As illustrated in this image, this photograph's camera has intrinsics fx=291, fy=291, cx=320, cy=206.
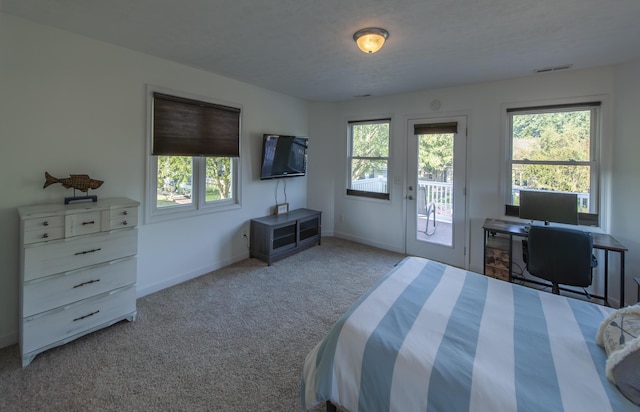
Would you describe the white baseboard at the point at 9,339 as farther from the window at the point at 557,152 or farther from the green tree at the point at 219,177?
the window at the point at 557,152

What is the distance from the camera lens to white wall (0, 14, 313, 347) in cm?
227

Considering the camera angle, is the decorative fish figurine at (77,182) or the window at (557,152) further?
the window at (557,152)

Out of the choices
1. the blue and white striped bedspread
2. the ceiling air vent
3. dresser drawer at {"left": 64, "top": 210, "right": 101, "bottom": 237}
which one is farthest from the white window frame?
dresser drawer at {"left": 64, "top": 210, "right": 101, "bottom": 237}

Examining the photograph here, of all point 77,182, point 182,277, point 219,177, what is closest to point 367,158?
point 219,177

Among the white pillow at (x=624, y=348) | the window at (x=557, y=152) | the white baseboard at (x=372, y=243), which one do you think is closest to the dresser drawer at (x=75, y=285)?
the white pillow at (x=624, y=348)

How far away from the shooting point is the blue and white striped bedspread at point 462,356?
43.8 inches

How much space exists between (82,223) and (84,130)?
939 mm

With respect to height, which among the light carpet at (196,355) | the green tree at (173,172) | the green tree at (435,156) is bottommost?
the light carpet at (196,355)

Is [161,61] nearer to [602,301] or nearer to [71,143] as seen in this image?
[71,143]

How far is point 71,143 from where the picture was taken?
8.41 ft

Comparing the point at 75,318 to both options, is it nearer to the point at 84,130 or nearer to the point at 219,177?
the point at 84,130

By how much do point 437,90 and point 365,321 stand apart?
3731mm

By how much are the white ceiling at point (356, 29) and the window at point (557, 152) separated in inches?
20.0

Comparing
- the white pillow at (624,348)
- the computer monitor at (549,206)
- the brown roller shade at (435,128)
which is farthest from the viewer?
the brown roller shade at (435,128)
